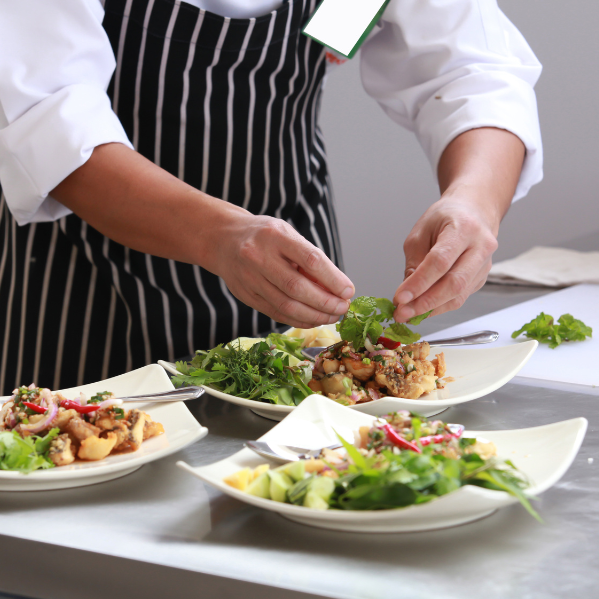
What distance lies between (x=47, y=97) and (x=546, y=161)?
3082 mm

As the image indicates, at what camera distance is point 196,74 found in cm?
156

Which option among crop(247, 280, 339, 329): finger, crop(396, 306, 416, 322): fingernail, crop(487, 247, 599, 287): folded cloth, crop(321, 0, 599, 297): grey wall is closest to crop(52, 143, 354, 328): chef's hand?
crop(247, 280, 339, 329): finger

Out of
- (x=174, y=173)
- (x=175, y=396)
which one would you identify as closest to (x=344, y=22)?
(x=174, y=173)

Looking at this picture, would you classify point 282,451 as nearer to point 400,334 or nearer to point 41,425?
point 41,425

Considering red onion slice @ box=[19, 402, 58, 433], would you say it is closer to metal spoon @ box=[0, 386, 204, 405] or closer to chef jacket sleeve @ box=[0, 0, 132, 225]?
metal spoon @ box=[0, 386, 204, 405]

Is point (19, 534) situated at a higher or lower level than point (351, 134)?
lower

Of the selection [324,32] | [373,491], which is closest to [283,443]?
[373,491]

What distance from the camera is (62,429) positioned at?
829 millimetres

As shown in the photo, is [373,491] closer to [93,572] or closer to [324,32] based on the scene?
A: [93,572]

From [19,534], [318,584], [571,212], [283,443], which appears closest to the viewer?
[318,584]

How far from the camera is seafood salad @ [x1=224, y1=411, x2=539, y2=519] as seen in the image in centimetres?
60

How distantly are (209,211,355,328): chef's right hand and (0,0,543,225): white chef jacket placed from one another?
35 cm

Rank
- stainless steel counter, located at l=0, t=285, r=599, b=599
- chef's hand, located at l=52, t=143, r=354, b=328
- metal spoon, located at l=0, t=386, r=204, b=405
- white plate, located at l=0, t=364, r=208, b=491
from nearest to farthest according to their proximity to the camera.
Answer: stainless steel counter, located at l=0, t=285, r=599, b=599, white plate, located at l=0, t=364, r=208, b=491, metal spoon, located at l=0, t=386, r=204, b=405, chef's hand, located at l=52, t=143, r=354, b=328

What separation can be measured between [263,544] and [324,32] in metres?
1.10
